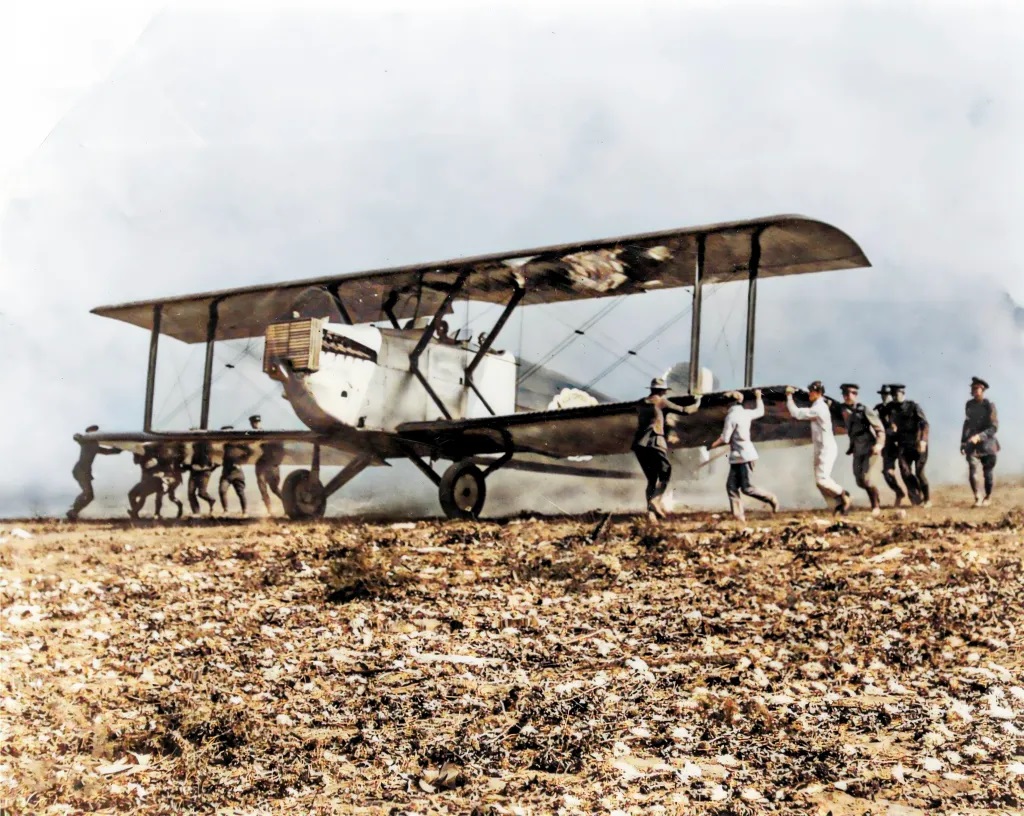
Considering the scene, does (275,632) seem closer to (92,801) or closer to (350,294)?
(92,801)

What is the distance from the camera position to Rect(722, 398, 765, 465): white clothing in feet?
36.6

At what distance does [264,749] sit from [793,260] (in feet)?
31.6

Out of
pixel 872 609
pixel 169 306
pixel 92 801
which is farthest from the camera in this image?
pixel 169 306

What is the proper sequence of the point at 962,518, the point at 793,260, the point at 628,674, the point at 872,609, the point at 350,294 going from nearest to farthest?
the point at 628,674 → the point at 872,609 → the point at 962,518 → the point at 793,260 → the point at 350,294

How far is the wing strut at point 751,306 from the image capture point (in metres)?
12.0

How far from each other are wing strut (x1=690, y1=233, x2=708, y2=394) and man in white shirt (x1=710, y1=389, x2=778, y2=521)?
0.62 m

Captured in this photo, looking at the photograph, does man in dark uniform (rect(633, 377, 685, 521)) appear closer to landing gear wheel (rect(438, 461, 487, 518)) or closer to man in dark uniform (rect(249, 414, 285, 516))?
landing gear wheel (rect(438, 461, 487, 518))

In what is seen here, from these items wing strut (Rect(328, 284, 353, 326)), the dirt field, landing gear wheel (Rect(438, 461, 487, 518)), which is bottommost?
the dirt field

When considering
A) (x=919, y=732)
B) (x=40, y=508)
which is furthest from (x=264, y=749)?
(x=40, y=508)

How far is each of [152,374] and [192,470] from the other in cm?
174

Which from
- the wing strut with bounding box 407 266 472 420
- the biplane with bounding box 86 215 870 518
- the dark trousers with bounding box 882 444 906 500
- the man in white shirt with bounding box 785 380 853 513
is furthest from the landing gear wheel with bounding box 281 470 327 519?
the dark trousers with bounding box 882 444 906 500

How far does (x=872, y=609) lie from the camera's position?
22.1 ft

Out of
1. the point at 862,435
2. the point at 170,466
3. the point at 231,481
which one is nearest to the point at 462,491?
the point at 862,435

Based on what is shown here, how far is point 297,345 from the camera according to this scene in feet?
42.5
